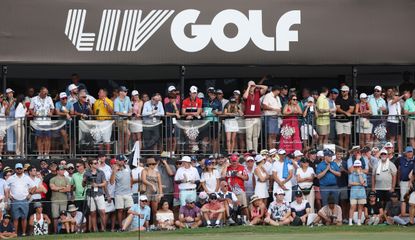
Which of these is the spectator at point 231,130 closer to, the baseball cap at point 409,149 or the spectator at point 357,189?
the spectator at point 357,189

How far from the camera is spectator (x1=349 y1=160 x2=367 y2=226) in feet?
128

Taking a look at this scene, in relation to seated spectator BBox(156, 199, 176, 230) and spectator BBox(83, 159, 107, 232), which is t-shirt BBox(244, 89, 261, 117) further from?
spectator BBox(83, 159, 107, 232)

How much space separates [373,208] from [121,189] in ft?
21.7

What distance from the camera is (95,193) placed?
126 feet

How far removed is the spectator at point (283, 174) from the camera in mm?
39125

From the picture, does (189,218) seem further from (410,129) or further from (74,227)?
(410,129)

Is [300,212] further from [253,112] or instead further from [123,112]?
[123,112]

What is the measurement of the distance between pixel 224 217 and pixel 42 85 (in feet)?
27.2

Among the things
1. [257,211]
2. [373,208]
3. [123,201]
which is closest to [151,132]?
[123,201]

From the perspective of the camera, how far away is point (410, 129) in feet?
133

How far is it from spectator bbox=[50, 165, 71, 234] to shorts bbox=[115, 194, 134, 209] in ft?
4.23

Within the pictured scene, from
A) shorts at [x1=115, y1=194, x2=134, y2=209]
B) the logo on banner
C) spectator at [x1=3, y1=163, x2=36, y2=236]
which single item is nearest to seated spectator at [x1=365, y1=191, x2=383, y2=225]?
the logo on banner

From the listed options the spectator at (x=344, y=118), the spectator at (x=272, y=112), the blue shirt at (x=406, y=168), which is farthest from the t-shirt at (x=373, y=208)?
the spectator at (x=272, y=112)

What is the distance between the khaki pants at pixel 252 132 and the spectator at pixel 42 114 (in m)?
5.24
